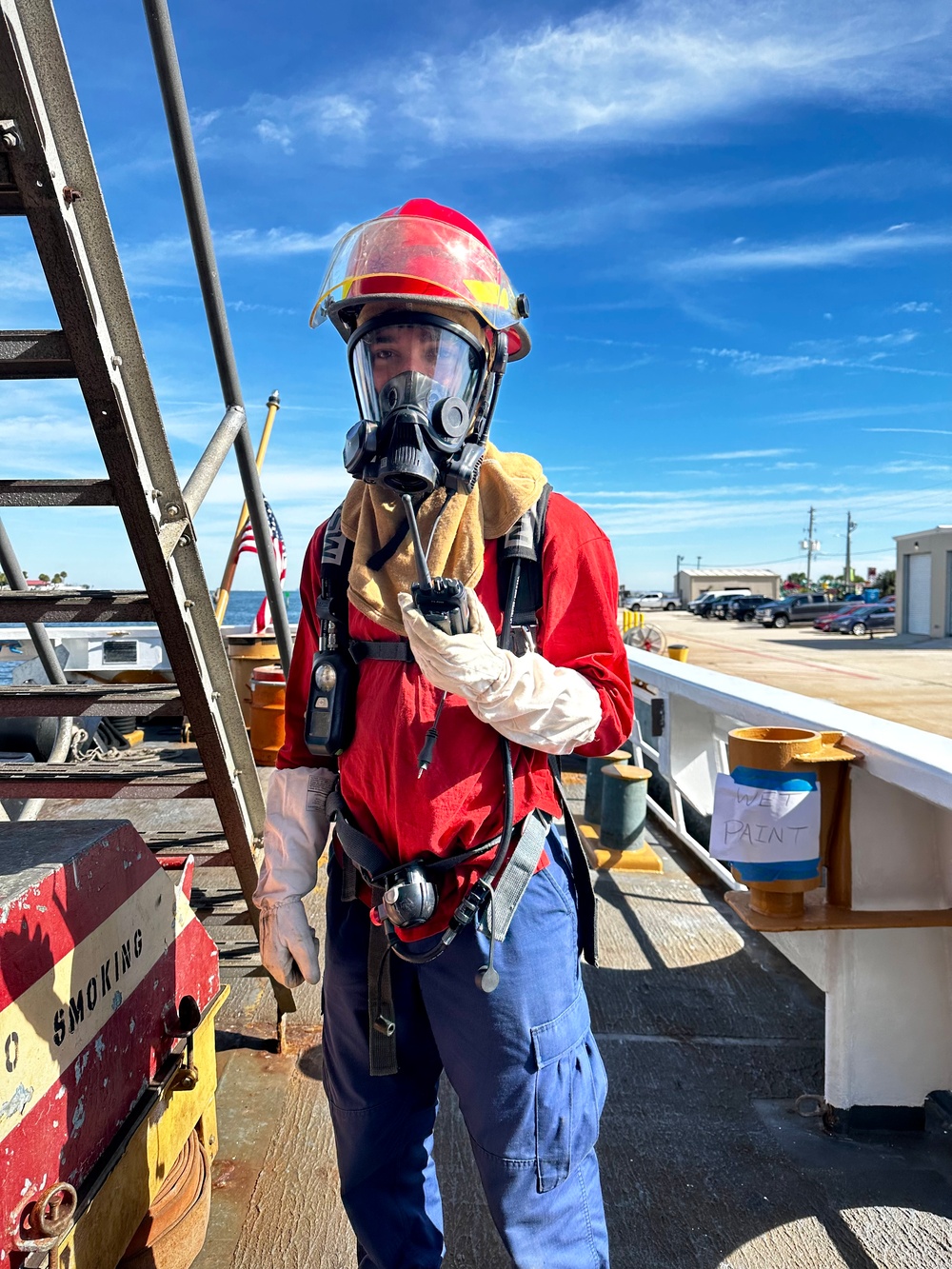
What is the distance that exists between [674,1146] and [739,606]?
5915 cm

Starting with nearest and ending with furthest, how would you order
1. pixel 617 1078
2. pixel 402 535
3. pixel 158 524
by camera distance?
pixel 402 535
pixel 158 524
pixel 617 1078

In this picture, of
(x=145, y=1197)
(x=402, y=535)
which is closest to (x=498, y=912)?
(x=402, y=535)

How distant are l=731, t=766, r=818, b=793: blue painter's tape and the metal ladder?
5.04 ft

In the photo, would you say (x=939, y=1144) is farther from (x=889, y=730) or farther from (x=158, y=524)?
(x=158, y=524)

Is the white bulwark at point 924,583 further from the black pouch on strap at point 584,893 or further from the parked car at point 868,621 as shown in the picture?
the black pouch on strap at point 584,893

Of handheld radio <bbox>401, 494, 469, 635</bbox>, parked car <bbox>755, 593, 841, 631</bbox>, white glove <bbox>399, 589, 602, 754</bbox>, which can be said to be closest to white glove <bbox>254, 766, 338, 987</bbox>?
white glove <bbox>399, 589, 602, 754</bbox>

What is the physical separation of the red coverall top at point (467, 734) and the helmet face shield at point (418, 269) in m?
0.42

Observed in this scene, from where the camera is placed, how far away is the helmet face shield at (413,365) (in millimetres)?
1557

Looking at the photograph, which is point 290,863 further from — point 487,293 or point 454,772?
→ point 487,293

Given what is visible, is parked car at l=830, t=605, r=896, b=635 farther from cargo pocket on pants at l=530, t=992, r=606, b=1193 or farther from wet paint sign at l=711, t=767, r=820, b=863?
cargo pocket on pants at l=530, t=992, r=606, b=1193

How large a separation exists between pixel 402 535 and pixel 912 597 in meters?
38.8

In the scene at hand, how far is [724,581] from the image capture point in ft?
274

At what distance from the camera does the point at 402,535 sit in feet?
5.45

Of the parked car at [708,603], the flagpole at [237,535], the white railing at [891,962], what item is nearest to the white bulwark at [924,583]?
the parked car at [708,603]
